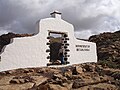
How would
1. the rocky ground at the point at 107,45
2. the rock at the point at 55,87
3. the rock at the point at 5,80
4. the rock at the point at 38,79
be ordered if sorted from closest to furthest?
1. the rock at the point at 55,87
2. the rock at the point at 5,80
3. the rock at the point at 38,79
4. the rocky ground at the point at 107,45

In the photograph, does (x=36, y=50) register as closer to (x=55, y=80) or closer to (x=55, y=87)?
(x=55, y=80)

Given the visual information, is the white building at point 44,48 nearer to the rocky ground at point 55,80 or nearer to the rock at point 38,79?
the rocky ground at point 55,80

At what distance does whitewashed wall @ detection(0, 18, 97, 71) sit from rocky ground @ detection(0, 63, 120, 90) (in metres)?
0.61

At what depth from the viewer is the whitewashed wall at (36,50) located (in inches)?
570

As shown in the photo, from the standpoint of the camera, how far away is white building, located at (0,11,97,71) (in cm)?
1457

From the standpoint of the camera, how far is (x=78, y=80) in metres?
12.6

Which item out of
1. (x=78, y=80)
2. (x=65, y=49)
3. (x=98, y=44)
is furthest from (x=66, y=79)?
(x=98, y=44)

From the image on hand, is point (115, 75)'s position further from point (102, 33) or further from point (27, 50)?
point (102, 33)

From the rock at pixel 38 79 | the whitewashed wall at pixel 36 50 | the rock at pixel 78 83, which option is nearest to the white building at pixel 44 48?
the whitewashed wall at pixel 36 50

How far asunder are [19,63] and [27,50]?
1046 mm

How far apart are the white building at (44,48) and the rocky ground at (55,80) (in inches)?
26.2

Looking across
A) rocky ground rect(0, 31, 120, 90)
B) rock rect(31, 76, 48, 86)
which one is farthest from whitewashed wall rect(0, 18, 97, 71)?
rock rect(31, 76, 48, 86)

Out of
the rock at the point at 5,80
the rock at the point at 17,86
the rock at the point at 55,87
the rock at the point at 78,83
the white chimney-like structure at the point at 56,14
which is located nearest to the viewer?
the rock at the point at 55,87

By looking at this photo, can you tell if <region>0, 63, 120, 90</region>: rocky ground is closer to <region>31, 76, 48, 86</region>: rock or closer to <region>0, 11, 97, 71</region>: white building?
<region>31, 76, 48, 86</region>: rock
